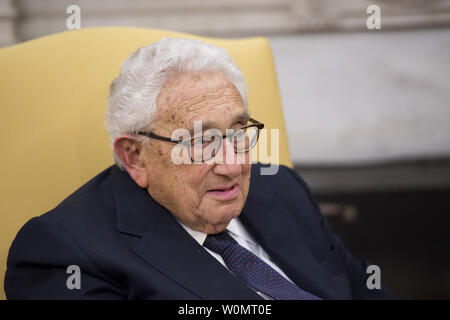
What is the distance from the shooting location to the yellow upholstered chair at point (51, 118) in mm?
1282

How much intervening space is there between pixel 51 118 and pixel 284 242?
2.26 feet

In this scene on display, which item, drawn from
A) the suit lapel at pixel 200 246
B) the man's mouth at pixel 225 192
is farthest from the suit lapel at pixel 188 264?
the man's mouth at pixel 225 192

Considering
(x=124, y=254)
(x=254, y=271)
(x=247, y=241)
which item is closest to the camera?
(x=124, y=254)

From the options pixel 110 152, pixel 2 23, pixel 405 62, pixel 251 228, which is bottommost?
pixel 251 228

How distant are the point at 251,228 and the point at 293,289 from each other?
0.20m

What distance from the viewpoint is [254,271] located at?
117 centimetres

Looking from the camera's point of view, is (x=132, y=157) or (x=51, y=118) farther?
(x=51, y=118)

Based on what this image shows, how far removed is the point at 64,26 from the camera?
2.69 meters

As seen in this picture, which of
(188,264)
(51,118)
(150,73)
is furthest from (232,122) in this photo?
(51,118)

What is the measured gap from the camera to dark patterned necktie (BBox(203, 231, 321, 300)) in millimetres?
1147

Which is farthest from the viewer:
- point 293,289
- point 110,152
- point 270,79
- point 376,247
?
point 376,247

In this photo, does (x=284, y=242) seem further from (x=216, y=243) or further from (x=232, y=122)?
(x=232, y=122)
